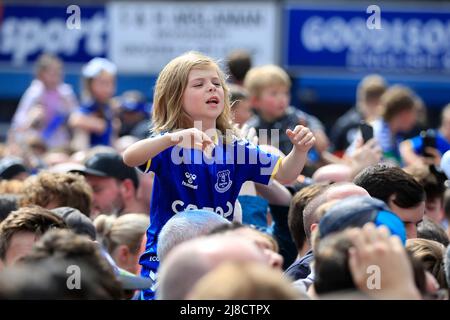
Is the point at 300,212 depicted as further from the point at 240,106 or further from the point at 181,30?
the point at 181,30

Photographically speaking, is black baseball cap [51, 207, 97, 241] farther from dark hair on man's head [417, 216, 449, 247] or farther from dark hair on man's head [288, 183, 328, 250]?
dark hair on man's head [417, 216, 449, 247]

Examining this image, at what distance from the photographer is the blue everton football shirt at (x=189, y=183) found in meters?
5.02

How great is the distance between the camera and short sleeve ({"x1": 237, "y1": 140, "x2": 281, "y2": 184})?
17.0ft

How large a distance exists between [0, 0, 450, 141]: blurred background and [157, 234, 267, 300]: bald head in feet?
37.3

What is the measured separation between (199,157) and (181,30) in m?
10.4

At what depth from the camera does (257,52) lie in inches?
597

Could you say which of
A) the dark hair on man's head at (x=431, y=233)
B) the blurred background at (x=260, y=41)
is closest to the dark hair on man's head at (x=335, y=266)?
the dark hair on man's head at (x=431, y=233)

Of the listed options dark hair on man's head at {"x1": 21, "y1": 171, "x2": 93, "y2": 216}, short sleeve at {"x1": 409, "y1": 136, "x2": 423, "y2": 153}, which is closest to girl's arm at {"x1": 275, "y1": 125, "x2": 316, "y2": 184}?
dark hair on man's head at {"x1": 21, "y1": 171, "x2": 93, "y2": 216}

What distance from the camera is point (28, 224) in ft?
15.8

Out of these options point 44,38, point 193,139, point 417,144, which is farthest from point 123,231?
point 44,38

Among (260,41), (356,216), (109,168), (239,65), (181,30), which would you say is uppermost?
(181,30)

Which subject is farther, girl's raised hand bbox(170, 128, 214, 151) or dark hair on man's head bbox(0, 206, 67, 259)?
dark hair on man's head bbox(0, 206, 67, 259)
